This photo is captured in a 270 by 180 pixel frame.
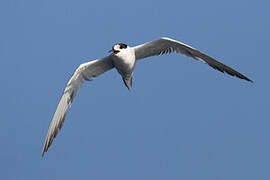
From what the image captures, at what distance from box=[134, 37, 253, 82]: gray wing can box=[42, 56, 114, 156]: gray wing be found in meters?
1.01

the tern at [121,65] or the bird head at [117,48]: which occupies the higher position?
the bird head at [117,48]

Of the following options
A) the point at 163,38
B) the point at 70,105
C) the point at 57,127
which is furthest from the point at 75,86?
the point at 163,38

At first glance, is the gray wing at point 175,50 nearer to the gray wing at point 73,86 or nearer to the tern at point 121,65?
the tern at point 121,65

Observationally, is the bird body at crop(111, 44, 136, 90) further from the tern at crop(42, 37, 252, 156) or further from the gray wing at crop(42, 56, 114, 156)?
the gray wing at crop(42, 56, 114, 156)

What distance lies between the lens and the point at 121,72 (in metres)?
10.8

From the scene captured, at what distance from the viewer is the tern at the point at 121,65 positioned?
403 inches

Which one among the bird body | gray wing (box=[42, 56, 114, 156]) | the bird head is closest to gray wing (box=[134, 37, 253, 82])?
the bird body

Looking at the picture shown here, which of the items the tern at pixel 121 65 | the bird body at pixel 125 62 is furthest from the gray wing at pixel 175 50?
the bird body at pixel 125 62

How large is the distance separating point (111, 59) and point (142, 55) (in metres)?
0.91

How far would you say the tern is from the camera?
10.2 meters

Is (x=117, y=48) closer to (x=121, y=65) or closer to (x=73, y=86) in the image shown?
(x=121, y=65)

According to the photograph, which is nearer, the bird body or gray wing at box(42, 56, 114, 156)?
the bird body

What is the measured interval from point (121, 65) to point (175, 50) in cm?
152

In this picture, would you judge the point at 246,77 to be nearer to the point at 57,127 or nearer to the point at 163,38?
the point at 163,38
